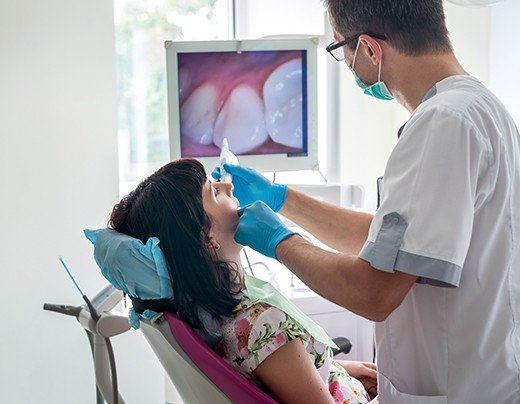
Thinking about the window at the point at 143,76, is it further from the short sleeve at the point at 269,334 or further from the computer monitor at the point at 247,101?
the short sleeve at the point at 269,334

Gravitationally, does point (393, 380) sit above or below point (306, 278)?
below

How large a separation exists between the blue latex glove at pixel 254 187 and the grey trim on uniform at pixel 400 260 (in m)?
0.64

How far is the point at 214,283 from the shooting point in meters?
1.66

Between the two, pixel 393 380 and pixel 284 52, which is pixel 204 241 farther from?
pixel 284 52

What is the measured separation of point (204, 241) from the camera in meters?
1.66

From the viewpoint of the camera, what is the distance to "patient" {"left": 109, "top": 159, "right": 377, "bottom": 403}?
1.59 m

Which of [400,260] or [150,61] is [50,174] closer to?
[150,61]

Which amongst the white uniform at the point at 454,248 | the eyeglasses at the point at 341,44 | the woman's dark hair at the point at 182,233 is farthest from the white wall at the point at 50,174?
the white uniform at the point at 454,248

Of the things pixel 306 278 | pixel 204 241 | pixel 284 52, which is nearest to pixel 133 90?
pixel 284 52

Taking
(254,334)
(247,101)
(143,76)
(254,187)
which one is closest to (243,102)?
(247,101)

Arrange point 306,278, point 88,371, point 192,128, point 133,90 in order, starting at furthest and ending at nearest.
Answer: point 133,90 < point 88,371 < point 192,128 < point 306,278

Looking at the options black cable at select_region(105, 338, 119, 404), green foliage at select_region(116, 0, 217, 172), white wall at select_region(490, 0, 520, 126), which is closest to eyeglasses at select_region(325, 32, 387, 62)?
black cable at select_region(105, 338, 119, 404)

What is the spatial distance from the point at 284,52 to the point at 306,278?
52.0 inches

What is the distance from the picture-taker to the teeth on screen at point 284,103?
267 centimetres
